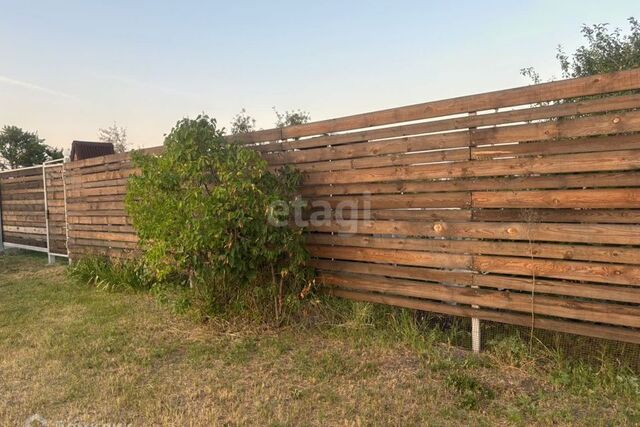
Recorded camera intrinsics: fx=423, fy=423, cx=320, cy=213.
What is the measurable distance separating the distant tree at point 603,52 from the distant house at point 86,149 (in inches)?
477

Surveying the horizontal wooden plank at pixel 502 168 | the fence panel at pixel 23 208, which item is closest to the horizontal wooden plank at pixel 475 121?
the horizontal wooden plank at pixel 502 168

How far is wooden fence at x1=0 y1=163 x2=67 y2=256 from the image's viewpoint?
8.48 meters

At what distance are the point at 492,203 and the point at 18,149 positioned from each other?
22136 mm

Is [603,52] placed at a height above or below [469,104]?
above

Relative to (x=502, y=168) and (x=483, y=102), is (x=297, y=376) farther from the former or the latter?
(x=483, y=102)

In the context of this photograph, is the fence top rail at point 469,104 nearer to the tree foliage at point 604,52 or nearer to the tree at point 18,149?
the tree foliage at point 604,52

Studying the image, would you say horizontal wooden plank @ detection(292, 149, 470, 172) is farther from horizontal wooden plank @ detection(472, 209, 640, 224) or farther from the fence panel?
the fence panel

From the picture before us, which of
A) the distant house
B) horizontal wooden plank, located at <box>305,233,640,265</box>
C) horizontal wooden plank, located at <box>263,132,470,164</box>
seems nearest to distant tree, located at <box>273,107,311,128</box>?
the distant house

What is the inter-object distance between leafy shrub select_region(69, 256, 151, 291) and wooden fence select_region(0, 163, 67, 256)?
2.05 metres

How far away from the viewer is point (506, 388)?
278 centimetres

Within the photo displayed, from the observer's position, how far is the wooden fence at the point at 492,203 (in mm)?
2771

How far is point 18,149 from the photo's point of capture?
19.2 meters

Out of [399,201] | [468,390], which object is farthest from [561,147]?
[468,390]

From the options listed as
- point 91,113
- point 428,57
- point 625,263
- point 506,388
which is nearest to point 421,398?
point 506,388
